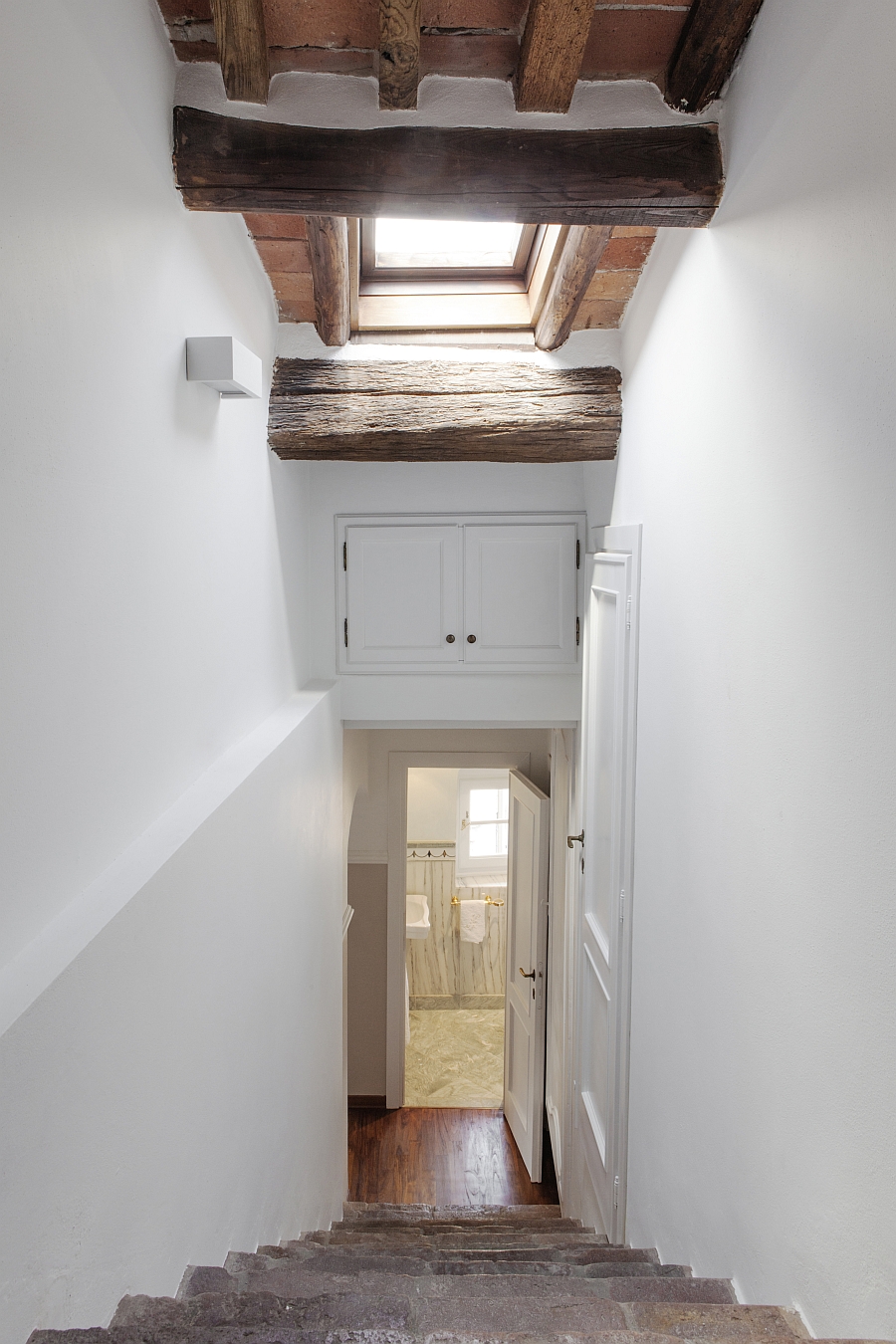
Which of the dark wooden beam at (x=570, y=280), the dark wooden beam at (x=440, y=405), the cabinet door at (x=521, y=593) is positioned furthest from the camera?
the cabinet door at (x=521, y=593)

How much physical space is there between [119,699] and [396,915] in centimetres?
417

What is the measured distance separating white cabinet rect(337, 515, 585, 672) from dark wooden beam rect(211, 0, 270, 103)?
1.88 m

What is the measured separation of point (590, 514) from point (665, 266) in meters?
1.28

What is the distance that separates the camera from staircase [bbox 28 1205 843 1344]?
1.09m

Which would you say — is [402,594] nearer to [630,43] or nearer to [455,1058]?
[630,43]

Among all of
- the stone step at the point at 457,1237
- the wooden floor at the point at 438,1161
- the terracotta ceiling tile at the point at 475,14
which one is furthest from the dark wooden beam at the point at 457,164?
the wooden floor at the point at 438,1161

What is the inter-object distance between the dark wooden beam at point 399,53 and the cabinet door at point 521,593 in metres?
1.90

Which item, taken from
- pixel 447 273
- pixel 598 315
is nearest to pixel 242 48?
pixel 447 273

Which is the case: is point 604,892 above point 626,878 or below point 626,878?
below

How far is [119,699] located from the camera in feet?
5.01

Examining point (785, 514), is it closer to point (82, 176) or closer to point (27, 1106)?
point (82, 176)

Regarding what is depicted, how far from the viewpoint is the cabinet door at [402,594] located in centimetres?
360

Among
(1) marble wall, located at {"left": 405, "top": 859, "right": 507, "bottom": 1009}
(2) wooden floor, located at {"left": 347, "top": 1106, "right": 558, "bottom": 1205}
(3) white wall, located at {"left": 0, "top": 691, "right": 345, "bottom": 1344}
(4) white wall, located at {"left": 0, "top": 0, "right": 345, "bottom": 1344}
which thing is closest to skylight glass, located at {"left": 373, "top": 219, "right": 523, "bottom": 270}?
(4) white wall, located at {"left": 0, "top": 0, "right": 345, "bottom": 1344}

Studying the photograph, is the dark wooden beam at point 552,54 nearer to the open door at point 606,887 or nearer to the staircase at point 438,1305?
the open door at point 606,887
